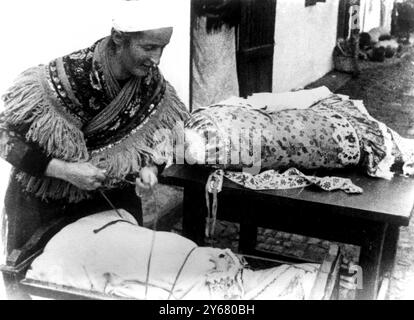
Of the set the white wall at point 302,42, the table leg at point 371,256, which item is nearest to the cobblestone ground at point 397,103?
the white wall at point 302,42

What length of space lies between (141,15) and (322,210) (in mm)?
1178

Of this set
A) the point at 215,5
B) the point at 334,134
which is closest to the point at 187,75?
the point at 215,5

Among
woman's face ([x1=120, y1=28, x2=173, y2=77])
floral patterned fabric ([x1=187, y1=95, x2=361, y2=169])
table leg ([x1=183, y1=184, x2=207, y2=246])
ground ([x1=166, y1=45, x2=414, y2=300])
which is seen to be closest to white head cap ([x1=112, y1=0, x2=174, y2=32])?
woman's face ([x1=120, y1=28, x2=173, y2=77])

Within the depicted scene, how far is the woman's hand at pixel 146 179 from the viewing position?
227 centimetres

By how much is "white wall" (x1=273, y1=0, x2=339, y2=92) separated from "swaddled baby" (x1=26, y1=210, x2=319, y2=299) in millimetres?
5228

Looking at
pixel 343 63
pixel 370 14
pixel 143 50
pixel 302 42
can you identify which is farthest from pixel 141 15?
pixel 370 14

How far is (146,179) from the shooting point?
7.54ft

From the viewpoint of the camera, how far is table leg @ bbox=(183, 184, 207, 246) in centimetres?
274

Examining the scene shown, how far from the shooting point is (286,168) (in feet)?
9.45

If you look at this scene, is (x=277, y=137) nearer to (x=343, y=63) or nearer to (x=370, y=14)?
A: (x=343, y=63)

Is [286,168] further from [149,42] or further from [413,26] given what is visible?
[413,26]

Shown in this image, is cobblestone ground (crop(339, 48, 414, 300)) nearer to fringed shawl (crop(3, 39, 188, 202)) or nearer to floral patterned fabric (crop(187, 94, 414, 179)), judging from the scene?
floral patterned fabric (crop(187, 94, 414, 179))

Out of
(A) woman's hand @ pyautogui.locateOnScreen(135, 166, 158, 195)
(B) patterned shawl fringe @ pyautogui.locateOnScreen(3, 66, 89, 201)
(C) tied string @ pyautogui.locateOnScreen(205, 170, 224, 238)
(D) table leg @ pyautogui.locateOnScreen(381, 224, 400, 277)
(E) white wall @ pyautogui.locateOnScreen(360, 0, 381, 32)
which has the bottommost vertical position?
(D) table leg @ pyautogui.locateOnScreen(381, 224, 400, 277)

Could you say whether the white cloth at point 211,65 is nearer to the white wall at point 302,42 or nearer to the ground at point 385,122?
the ground at point 385,122
